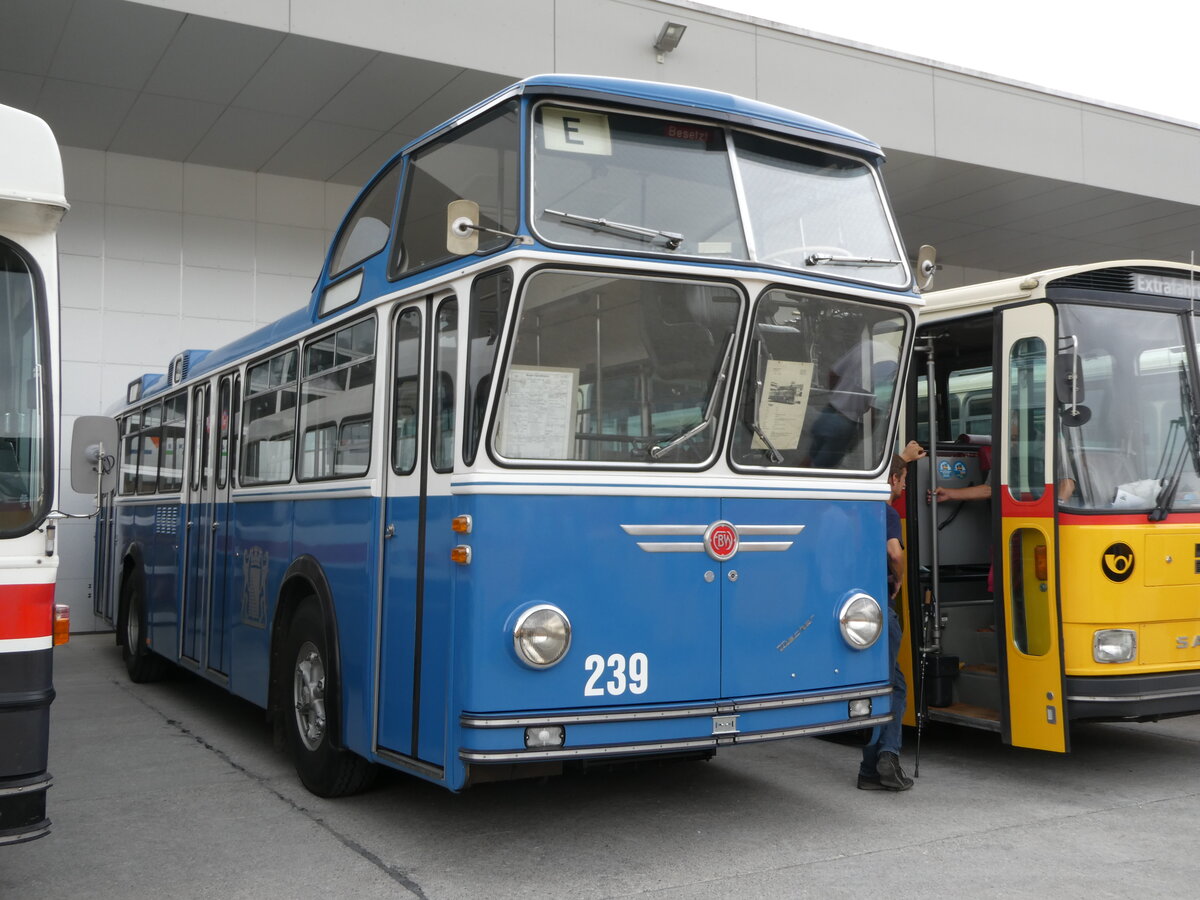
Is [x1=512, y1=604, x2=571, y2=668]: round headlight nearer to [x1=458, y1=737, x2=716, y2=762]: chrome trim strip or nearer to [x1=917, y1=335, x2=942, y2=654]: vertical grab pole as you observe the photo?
[x1=458, y1=737, x2=716, y2=762]: chrome trim strip

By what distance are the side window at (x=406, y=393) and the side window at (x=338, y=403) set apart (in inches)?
10.9

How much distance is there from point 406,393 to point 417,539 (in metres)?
0.73

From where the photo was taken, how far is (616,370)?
5.06 m

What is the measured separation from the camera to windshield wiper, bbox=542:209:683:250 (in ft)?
16.2

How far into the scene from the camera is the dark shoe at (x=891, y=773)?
6.44m

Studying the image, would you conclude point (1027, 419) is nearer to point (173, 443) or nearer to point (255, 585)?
point (255, 585)

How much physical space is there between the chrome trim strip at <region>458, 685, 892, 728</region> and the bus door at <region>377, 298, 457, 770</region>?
309 millimetres

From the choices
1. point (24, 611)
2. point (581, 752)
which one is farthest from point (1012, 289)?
point (24, 611)

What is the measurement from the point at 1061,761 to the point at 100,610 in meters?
9.74

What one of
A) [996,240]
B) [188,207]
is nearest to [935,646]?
[188,207]

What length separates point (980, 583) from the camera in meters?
7.70

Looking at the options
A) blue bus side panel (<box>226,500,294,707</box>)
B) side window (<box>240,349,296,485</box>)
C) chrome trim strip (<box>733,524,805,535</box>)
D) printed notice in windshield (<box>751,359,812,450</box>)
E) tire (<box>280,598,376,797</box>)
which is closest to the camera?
chrome trim strip (<box>733,524,805,535</box>)

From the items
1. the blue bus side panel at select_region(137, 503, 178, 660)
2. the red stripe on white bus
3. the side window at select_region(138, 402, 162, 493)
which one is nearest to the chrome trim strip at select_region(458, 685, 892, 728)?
the red stripe on white bus

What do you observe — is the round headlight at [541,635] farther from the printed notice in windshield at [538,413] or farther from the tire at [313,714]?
the tire at [313,714]
